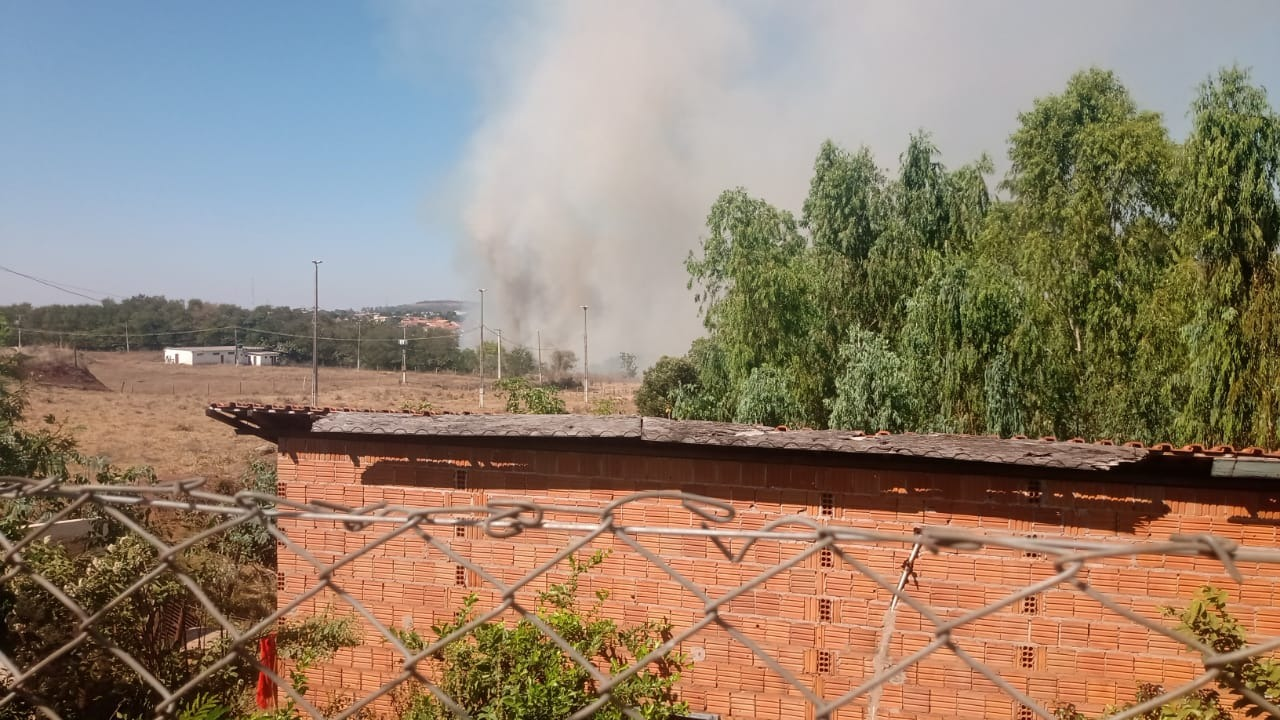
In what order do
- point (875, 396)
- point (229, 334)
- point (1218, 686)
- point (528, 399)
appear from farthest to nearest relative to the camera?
point (229, 334), point (528, 399), point (875, 396), point (1218, 686)

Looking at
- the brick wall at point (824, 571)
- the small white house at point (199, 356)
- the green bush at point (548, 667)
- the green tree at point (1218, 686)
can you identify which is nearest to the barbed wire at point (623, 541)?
the green tree at point (1218, 686)

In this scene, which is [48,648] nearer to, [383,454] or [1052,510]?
[383,454]

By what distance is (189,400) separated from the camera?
130ft

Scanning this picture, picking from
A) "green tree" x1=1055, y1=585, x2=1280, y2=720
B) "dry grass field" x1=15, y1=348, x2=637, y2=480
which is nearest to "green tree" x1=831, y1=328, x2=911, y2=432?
"green tree" x1=1055, y1=585, x2=1280, y2=720

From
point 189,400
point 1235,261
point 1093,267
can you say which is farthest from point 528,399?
point 189,400

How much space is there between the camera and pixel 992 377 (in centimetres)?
1476

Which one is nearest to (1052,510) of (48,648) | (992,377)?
(48,648)

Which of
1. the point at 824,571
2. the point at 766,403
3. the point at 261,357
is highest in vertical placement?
the point at 261,357

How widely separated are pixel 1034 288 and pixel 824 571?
41.9 feet

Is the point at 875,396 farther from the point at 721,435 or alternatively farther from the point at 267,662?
the point at 267,662

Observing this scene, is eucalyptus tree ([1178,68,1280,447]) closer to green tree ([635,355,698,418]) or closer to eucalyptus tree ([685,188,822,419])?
eucalyptus tree ([685,188,822,419])

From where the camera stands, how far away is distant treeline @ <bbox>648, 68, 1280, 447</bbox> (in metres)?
13.1

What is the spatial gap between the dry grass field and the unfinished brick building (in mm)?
10760

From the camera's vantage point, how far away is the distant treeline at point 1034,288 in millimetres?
13078
